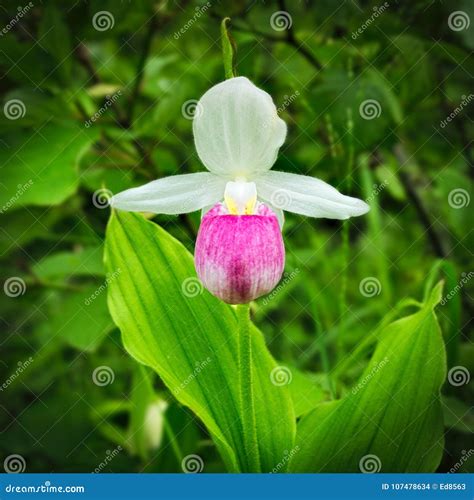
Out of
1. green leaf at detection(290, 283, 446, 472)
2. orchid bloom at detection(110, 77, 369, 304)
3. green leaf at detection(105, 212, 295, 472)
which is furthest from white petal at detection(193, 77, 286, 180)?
green leaf at detection(290, 283, 446, 472)

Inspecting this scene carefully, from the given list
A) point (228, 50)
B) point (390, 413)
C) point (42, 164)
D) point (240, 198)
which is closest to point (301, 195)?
point (240, 198)

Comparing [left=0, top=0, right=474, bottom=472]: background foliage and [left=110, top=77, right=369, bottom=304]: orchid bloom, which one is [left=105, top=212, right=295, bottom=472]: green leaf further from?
[left=110, top=77, right=369, bottom=304]: orchid bloom

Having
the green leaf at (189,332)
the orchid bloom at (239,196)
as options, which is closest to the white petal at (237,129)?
the orchid bloom at (239,196)

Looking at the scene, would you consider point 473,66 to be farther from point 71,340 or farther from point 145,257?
point 71,340

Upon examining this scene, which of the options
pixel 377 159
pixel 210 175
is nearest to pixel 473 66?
pixel 377 159

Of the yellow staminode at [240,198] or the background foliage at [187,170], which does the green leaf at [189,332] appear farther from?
the yellow staminode at [240,198]

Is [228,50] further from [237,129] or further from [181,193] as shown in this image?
[181,193]
